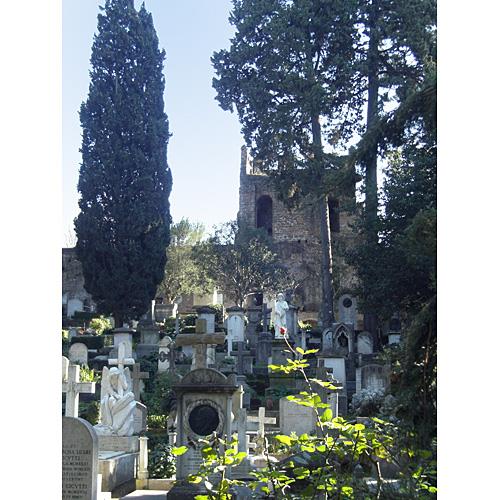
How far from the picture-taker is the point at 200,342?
7879 millimetres

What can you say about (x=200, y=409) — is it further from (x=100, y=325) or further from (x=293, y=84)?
(x=100, y=325)

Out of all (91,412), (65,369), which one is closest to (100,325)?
(91,412)

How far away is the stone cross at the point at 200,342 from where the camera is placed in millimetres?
7801

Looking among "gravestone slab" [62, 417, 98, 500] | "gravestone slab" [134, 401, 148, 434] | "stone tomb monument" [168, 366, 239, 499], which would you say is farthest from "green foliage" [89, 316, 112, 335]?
"gravestone slab" [62, 417, 98, 500]

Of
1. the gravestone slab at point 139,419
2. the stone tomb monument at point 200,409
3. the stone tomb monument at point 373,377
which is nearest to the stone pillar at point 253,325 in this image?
the stone tomb monument at point 373,377

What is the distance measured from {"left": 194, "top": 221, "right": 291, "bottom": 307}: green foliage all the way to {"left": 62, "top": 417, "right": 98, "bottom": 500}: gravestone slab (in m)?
22.7

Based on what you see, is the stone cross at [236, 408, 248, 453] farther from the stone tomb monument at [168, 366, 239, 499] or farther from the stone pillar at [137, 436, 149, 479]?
the stone pillar at [137, 436, 149, 479]

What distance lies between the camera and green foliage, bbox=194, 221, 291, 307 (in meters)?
29.0

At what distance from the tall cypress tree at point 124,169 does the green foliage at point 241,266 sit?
5.97 m
